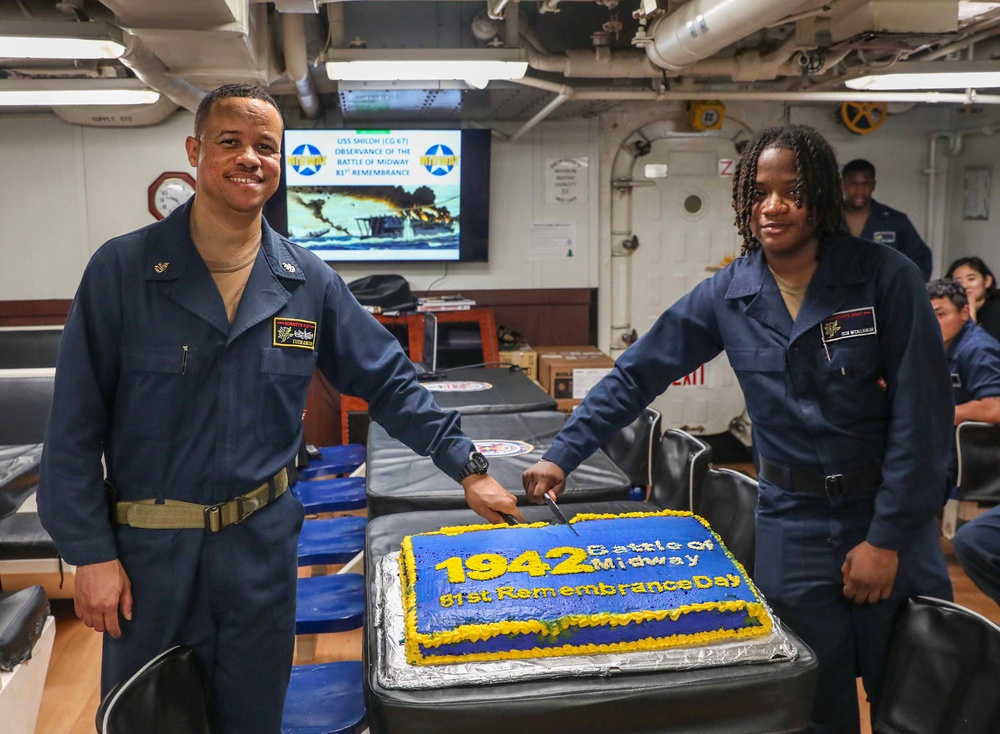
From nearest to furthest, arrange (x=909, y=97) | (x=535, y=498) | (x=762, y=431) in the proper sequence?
(x=762, y=431) → (x=535, y=498) → (x=909, y=97)

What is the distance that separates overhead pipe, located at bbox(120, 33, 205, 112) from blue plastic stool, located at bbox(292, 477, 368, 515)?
5.23 ft

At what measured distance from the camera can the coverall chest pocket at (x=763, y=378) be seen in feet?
6.48

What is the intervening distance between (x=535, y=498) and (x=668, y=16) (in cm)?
250

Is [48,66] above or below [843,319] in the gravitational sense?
above

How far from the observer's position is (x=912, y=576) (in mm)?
1918

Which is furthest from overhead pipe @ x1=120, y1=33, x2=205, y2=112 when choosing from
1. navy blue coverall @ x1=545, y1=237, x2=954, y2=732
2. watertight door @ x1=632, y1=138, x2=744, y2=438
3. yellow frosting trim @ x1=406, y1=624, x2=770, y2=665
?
watertight door @ x1=632, y1=138, x2=744, y2=438

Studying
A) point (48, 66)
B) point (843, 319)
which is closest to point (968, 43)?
point (843, 319)

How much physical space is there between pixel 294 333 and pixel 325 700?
109 centimetres

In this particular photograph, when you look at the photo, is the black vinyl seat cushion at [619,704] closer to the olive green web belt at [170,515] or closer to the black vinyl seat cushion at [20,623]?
the olive green web belt at [170,515]

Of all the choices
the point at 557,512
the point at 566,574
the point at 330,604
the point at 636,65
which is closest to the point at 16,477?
the point at 330,604

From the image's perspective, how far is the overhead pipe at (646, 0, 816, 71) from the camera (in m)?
2.97

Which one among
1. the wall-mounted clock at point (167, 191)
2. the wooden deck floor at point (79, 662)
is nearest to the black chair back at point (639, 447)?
the wooden deck floor at point (79, 662)

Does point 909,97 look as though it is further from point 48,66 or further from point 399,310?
point 48,66

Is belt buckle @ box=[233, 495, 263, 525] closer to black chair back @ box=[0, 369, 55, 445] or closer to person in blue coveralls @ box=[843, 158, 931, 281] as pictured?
Answer: black chair back @ box=[0, 369, 55, 445]
